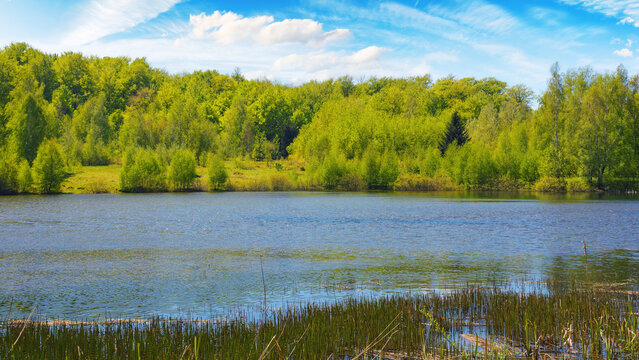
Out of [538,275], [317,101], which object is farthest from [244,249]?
[317,101]

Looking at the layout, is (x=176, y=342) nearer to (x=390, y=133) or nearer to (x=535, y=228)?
(x=535, y=228)

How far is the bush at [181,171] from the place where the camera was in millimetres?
71438

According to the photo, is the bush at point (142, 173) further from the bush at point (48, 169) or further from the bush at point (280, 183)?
the bush at point (280, 183)

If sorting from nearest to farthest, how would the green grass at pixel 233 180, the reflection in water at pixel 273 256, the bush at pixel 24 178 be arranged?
the reflection in water at pixel 273 256 → the bush at pixel 24 178 → the green grass at pixel 233 180

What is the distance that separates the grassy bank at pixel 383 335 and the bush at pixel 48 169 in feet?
199

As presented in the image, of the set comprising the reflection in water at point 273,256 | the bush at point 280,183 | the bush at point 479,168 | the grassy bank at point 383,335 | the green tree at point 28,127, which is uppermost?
the green tree at point 28,127

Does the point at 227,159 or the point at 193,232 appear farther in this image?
the point at 227,159

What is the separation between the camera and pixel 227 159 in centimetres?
9969

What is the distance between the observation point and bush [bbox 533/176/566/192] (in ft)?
232

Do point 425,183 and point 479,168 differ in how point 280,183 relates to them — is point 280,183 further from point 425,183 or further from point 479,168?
point 479,168

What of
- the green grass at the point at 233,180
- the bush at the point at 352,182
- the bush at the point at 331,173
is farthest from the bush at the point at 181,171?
the bush at the point at 352,182

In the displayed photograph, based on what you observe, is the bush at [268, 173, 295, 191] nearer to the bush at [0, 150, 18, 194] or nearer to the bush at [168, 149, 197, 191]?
the bush at [168, 149, 197, 191]

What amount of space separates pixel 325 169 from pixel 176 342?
70921 mm

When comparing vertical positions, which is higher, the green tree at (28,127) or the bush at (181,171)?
the green tree at (28,127)
